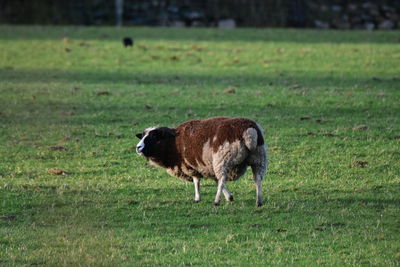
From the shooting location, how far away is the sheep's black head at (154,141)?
39.8 feet

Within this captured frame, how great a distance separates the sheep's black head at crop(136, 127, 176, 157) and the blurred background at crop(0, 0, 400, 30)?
112ft

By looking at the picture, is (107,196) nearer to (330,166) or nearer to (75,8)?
(330,166)

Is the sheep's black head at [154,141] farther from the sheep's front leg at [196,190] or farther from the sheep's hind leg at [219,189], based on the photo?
the sheep's hind leg at [219,189]

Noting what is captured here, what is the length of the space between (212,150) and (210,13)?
36824mm

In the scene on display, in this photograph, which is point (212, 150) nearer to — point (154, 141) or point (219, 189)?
point (219, 189)

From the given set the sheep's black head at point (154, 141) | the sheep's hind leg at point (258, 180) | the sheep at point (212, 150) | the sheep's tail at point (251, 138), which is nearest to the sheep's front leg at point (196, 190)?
the sheep at point (212, 150)

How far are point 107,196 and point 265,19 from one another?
3549cm

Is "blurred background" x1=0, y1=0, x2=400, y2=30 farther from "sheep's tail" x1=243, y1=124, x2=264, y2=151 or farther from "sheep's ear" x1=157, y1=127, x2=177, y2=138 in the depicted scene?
"sheep's tail" x1=243, y1=124, x2=264, y2=151

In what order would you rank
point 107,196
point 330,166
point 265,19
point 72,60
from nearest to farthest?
point 107,196, point 330,166, point 72,60, point 265,19

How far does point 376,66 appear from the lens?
28.2 m

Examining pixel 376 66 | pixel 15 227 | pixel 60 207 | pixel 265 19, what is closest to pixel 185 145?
pixel 60 207

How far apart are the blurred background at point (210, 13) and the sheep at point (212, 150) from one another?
34.2 meters

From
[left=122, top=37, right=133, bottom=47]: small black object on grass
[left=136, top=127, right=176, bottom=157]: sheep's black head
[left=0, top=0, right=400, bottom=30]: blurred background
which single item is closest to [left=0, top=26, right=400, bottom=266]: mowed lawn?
[left=122, top=37, right=133, bottom=47]: small black object on grass

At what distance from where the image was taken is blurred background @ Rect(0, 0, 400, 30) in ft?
152
